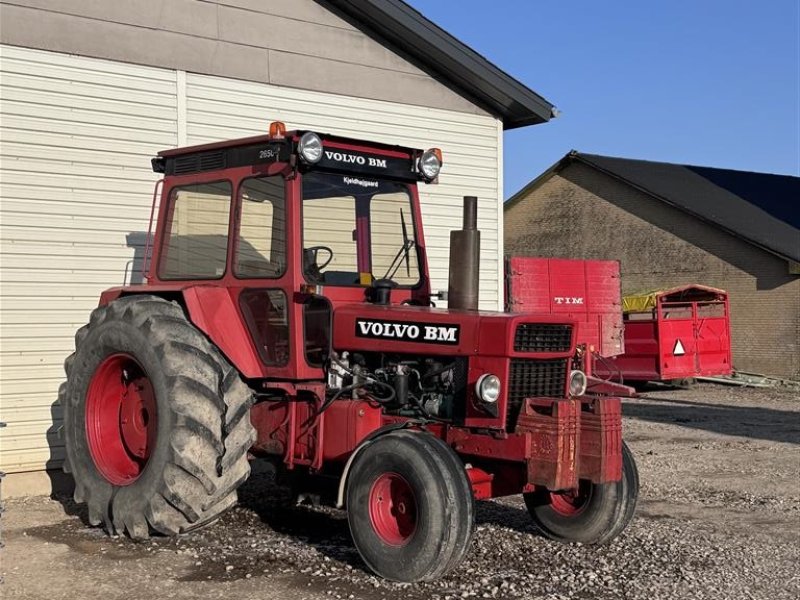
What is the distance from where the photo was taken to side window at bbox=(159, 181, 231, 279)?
6.72 metres

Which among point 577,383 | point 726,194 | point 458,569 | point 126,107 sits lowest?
point 458,569

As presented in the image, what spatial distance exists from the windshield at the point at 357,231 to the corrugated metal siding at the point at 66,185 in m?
2.87

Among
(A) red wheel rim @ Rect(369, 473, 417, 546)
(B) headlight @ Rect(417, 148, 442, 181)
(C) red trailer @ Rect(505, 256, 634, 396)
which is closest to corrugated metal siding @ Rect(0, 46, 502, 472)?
(B) headlight @ Rect(417, 148, 442, 181)

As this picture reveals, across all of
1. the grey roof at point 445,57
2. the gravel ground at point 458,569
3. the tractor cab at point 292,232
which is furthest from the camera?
the grey roof at point 445,57

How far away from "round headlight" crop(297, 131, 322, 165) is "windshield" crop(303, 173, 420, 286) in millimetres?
261

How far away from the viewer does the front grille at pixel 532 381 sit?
5.85m

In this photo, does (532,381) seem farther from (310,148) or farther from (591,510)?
(310,148)

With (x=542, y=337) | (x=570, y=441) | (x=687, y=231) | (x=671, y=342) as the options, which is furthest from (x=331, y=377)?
(x=687, y=231)

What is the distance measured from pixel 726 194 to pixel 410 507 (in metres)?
26.9

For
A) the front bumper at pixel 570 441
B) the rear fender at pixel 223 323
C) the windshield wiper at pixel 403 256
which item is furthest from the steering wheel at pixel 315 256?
the front bumper at pixel 570 441

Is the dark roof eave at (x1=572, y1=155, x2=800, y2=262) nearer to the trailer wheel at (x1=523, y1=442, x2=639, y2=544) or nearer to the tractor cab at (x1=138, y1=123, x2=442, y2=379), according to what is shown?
the trailer wheel at (x1=523, y1=442, x2=639, y2=544)

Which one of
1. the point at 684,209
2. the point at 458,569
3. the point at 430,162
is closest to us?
the point at 458,569

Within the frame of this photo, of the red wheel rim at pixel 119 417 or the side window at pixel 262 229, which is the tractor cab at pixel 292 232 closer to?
the side window at pixel 262 229

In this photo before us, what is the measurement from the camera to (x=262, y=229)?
6.50 meters
